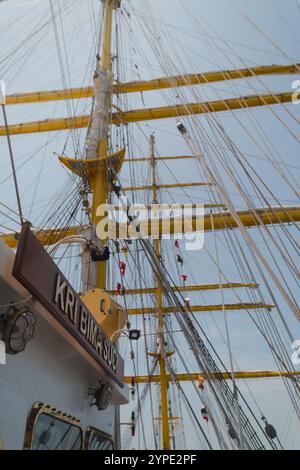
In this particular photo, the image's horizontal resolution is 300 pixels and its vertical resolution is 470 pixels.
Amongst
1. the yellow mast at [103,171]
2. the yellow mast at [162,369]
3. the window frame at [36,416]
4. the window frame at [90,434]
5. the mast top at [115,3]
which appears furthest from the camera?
the yellow mast at [162,369]

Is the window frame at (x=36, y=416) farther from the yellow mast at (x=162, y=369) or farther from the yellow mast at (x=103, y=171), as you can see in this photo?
the yellow mast at (x=162, y=369)

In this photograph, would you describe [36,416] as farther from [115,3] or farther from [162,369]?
[162,369]

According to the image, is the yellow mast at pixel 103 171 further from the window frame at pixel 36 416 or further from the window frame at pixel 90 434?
the window frame at pixel 36 416

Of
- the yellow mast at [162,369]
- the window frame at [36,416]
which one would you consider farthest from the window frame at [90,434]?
the yellow mast at [162,369]

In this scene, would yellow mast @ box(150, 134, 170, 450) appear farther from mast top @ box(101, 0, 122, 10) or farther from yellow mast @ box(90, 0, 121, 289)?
mast top @ box(101, 0, 122, 10)

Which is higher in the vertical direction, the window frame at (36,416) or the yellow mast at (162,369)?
the yellow mast at (162,369)

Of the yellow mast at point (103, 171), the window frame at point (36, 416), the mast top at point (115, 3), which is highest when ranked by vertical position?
the mast top at point (115, 3)

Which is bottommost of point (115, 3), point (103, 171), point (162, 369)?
point (103, 171)

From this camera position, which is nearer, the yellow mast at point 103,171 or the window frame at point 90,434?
the window frame at point 90,434

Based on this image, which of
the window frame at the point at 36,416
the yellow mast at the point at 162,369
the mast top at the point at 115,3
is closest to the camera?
the window frame at the point at 36,416

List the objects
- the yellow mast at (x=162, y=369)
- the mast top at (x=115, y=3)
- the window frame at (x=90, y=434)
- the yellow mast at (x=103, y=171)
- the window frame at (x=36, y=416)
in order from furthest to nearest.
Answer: the yellow mast at (x=162, y=369), the mast top at (x=115, y=3), the yellow mast at (x=103, y=171), the window frame at (x=90, y=434), the window frame at (x=36, y=416)

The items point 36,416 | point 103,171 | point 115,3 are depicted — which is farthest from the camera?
point 115,3

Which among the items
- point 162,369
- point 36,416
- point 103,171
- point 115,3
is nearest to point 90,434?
point 36,416

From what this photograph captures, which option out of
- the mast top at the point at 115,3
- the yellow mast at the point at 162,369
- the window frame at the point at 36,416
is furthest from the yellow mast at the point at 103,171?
the yellow mast at the point at 162,369
